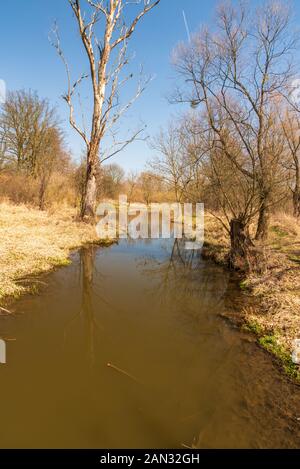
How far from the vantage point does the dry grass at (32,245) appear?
19.0 ft

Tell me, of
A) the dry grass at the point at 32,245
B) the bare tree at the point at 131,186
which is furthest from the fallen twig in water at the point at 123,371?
the bare tree at the point at 131,186

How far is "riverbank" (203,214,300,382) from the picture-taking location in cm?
400

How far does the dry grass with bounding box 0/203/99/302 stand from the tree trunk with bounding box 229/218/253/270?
16.5 ft

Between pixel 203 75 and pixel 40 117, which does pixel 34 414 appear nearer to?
pixel 203 75

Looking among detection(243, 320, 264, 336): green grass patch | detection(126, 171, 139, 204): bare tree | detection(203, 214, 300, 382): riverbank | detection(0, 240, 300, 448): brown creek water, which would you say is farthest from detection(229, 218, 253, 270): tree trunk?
detection(126, 171, 139, 204): bare tree

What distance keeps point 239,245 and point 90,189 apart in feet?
23.5

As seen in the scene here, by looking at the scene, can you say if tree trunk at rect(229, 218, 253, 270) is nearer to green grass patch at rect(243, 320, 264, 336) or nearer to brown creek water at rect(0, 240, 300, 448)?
brown creek water at rect(0, 240, 300, 448)

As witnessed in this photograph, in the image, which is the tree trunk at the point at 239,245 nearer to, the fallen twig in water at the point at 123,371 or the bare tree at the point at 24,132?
the fallen twig in water at the point at 123,371

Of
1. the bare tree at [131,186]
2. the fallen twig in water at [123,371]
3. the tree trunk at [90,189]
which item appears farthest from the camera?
the bare tree at [131,186]

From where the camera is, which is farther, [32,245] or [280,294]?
[32,245]

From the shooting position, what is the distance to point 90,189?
12164mm

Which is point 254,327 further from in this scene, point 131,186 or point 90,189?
point 131,186

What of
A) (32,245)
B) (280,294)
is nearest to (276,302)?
(280,294)

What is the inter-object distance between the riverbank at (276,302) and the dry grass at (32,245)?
4.50m
